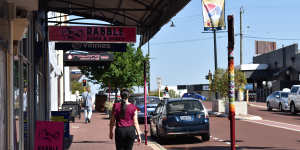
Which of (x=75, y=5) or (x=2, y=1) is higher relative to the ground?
(x=75, y=5)

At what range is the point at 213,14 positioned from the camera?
80.0ft

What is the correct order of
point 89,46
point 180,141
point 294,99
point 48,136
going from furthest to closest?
point 294,99
point 180,141
point 89,46
point 48,136

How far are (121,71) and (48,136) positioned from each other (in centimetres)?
3191

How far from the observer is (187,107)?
14.8 meters

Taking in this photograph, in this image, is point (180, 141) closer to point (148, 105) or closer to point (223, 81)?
point (148, 105)

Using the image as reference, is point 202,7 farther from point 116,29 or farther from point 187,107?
point 116,29

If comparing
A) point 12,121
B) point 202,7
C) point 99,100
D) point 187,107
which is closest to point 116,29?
point 187,107

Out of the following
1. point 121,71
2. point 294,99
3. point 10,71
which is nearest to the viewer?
point 10,71

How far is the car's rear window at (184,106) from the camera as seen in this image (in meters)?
14.8

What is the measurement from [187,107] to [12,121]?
27.7 ft

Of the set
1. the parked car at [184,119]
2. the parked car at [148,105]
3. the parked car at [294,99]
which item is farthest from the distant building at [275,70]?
the parked car at [184,119]

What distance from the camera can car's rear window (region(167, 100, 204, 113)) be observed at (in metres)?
14.8

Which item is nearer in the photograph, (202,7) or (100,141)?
(100,141)

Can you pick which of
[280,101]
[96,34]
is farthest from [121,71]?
[96,34]
